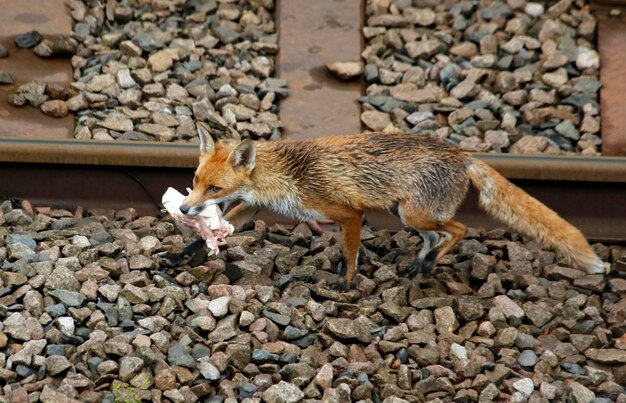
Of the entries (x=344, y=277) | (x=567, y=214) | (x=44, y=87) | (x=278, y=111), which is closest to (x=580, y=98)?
(x=567, y=214)

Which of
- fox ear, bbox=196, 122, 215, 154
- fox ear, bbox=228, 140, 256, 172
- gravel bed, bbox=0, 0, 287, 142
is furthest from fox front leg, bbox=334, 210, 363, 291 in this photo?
gravel bed, bbox=0, 0, 287, 142

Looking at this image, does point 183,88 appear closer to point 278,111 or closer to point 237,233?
point 278,111

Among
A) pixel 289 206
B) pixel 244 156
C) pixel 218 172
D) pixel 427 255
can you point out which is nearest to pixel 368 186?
pixel 289 206

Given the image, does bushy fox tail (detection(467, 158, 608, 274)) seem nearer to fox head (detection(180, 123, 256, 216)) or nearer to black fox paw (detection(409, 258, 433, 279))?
black fox paw (detection(409, 258, 433, 279))

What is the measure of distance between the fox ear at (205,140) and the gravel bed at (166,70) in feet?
4.40

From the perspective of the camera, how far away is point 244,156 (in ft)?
24.5

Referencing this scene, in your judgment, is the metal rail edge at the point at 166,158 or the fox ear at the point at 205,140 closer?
the fox ear at the point at 205,140

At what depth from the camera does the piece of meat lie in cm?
743

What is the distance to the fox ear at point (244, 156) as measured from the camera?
291 inches

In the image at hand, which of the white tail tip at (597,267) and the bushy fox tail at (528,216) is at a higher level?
the bushy fox tail at (528,216)

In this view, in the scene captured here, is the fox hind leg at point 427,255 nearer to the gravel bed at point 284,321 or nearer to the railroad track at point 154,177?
the gravel bed at point 284,321

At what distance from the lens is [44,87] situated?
9211 mm

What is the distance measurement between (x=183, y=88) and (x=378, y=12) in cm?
205

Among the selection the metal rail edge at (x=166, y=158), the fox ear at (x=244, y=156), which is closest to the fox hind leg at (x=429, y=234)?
the metal rail edge at (x=166, y=158)
